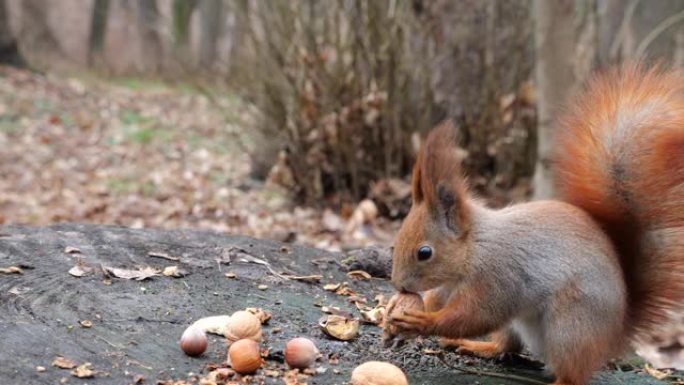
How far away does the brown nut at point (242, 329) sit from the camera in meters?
2.17

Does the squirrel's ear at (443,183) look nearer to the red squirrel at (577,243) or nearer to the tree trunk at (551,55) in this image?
the red squirrel at (577,243)

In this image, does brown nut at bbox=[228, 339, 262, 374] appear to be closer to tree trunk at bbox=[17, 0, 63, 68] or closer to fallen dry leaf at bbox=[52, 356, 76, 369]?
fallen dry leaf at bbox=[52, 356, 76, 369]

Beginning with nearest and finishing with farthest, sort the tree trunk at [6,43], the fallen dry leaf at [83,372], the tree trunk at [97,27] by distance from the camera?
the fallen dry leaf at [83,372]
the tree trunk at [6,43]
the tree trunk at [97,27]

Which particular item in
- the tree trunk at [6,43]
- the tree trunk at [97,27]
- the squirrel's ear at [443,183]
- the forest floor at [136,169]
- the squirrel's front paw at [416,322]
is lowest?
the forest floor at [136,169]

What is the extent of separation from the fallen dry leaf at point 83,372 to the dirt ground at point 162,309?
0.5 inches

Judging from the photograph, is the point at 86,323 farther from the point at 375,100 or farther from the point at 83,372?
the point at 375,100

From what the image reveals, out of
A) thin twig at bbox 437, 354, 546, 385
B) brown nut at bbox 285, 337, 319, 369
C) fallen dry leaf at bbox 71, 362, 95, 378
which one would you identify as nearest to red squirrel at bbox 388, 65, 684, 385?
thin twig at bbox 437, 354, 546, 385

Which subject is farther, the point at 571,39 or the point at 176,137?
the point at 176,137

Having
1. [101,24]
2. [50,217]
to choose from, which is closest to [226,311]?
[50,217]

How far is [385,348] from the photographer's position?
7.55ft

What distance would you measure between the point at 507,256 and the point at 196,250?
1.18 metres

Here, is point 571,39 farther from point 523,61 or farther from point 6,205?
point 6,205

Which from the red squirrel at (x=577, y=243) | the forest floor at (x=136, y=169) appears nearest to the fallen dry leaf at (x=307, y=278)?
the red squirrel at (x=577, y=243)

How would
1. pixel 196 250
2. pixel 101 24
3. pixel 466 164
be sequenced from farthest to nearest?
1. pixel 101 24
2. pixel 466 164
3. pixel 196 250
